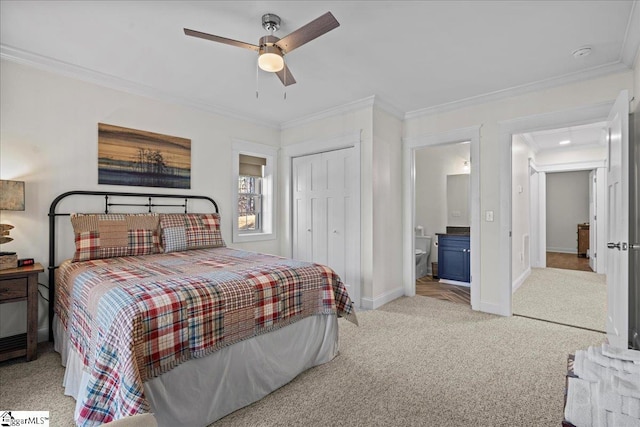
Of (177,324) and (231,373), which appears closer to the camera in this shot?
(177,324)

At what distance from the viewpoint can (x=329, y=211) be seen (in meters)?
4.41

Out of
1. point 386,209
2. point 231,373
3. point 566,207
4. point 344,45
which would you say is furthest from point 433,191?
point 566,207

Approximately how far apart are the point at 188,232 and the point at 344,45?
2.48 meters

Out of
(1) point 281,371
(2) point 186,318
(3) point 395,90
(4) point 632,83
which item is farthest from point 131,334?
(4) point 632,83

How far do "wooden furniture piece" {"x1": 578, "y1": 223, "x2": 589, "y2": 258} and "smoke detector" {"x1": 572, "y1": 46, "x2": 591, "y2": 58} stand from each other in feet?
23.4

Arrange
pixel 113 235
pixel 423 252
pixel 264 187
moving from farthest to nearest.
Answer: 1. pixel 423 252
2. pixel 264 187
3. pixel 113 235

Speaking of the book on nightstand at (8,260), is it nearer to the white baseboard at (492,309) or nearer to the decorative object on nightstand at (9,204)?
the decorative object on nightstand at (9,204)

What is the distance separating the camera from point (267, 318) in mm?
2082

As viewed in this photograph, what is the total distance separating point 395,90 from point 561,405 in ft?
10.5

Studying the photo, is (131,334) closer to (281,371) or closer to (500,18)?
(281,371)

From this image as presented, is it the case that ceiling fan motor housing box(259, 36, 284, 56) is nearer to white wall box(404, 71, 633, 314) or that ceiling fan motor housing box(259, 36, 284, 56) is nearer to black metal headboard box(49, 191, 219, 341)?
black metal headboard box(49, 191, 219, 341)

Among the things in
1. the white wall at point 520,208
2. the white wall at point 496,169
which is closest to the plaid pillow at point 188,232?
the white wall at point 496,169

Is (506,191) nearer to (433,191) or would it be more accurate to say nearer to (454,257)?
(454,257)

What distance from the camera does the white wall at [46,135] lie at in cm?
278
